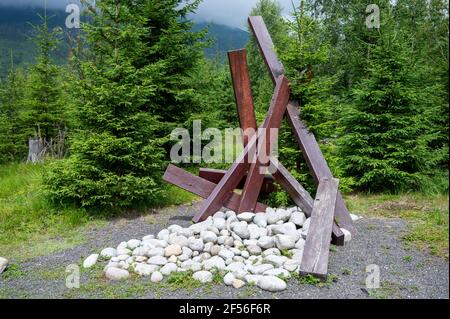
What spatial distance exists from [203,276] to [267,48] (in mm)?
4267

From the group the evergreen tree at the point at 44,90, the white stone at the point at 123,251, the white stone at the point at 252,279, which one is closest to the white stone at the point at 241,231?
the white stone at the point at 252,279

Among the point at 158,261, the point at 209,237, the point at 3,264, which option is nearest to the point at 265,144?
the point at 209,237

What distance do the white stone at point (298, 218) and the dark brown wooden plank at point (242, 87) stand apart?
1517 mm

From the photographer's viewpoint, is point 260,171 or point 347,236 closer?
point 347,236

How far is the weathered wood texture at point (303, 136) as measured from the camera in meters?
5.86

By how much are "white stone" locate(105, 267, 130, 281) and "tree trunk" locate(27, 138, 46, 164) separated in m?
7.81

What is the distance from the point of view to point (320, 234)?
15.3 feet

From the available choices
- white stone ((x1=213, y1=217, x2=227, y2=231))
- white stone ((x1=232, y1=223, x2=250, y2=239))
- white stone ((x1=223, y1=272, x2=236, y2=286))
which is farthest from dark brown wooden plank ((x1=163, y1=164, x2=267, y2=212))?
white stone ((x1=223, y1=272, x2=236, y2=286))

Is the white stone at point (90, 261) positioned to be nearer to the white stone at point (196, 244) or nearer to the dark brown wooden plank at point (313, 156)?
the white stone at point (196, 244)

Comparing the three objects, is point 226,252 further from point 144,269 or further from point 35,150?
point 35,150

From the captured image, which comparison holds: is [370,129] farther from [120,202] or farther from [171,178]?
[120,202]

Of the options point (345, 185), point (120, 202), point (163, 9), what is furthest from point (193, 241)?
point (163, 9)

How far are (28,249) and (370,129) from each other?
6.89 meters

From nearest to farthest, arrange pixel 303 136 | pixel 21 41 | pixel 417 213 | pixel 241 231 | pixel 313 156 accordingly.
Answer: pixel 241 231 < pixel 313 156 < pixel 303 136 < pixel 417 213 < pixel 21 41
